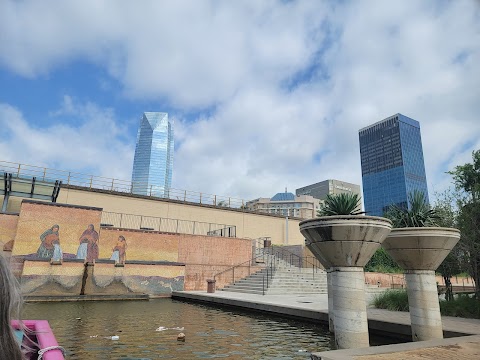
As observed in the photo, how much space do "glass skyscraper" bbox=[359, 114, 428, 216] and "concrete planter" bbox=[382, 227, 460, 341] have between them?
136 m

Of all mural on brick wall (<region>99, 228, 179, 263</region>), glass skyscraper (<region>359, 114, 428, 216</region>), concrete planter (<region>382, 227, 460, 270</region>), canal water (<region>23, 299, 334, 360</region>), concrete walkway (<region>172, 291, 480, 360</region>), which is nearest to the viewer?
concrete walkway (<region>172, 291, 480, 360</region>)

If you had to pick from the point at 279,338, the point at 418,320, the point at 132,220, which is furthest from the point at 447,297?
the point at 132,220

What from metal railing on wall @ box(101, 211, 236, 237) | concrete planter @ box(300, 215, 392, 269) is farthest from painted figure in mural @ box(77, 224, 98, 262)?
concrete planter @ box(300, 215, 392, 269)

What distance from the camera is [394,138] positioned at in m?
153

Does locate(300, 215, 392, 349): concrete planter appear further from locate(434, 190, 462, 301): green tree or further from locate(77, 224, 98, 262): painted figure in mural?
locate(77, 224, 98, 262): painted figure in mural

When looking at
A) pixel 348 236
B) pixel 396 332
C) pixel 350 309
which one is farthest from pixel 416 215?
pixel 350 309

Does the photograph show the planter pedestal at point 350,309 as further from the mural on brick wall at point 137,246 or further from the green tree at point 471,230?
the mural on brick wall at point 137,246

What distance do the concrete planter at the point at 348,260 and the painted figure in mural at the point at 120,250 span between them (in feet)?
60.6

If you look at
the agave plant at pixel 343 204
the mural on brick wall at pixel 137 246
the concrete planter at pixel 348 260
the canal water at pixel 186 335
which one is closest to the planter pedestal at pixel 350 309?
the concrete planter at pixel 348 260

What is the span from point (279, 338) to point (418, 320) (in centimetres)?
353

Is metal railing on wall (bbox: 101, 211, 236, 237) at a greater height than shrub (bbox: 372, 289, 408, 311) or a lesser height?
greater

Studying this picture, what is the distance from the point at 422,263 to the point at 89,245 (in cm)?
1959

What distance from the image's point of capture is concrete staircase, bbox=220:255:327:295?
842 inches

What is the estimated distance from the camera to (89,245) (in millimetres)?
21734
